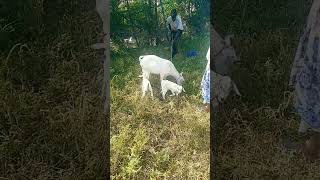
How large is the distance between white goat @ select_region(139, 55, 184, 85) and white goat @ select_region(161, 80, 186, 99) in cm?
3

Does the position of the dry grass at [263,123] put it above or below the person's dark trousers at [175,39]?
below

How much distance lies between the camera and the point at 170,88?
3162mm

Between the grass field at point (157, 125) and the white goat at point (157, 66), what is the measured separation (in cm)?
3

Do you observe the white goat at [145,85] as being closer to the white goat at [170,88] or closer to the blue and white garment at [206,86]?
the white goat at [170,88]

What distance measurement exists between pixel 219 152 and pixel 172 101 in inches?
15.7

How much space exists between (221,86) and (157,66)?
38cm

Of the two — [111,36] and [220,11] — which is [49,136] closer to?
[111,36]

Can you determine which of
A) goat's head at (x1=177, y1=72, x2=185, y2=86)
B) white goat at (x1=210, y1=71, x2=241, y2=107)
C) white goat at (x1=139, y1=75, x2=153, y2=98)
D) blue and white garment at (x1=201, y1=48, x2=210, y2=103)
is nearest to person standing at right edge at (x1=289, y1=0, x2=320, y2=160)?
white goat at (x1=210, y1=71, x2=241, y2=107)

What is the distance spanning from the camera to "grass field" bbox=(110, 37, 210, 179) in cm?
308

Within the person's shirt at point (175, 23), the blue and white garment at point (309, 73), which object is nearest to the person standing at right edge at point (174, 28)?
the person's shirt at point (175, 23)

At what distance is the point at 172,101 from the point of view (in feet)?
10.4

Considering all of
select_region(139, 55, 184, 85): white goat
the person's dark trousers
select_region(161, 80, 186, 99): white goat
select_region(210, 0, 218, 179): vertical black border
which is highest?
the person's dark trousers

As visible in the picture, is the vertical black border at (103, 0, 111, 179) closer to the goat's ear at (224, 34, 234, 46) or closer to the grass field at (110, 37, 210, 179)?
the grass field at (110, 37, 210, 179)

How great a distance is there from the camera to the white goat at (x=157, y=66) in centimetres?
313
